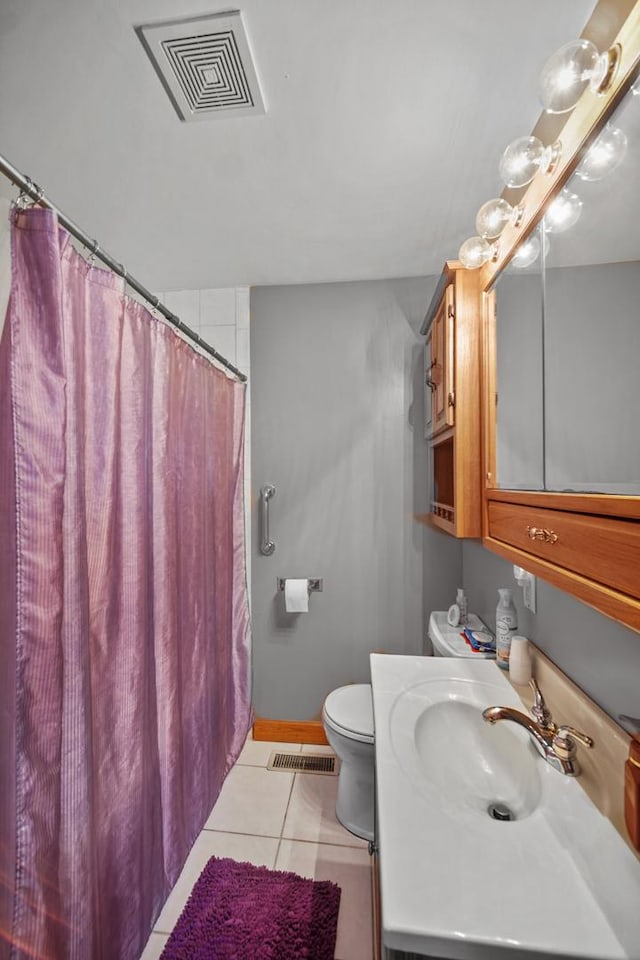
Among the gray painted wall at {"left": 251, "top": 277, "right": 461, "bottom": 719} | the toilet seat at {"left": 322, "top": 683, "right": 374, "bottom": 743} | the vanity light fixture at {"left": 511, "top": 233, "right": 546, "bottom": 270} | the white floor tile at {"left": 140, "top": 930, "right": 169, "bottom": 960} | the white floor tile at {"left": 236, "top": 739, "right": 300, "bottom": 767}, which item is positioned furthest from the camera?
the gray painted wall at {"left": 251, "top": 277, "right": 461, "bottom": 719}

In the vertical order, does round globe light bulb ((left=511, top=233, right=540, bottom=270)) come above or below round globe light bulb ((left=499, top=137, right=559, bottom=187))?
below

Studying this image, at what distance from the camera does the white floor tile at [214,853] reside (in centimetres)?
135

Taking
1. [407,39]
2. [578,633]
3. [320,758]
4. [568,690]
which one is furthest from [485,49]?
[320,758]

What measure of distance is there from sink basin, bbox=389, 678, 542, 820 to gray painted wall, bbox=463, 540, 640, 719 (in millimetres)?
198

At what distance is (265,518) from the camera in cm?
217

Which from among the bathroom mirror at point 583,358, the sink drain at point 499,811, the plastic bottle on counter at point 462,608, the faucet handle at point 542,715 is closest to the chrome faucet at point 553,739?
the faucet handle at point 542,715

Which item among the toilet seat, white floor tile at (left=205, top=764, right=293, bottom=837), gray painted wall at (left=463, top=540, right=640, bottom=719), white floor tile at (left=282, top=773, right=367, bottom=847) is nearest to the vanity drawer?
gray painted wall at (left=463, top=540, right=640, bottom=719)

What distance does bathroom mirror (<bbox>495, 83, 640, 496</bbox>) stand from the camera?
2.00 feet

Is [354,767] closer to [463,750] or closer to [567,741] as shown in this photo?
[463,750]

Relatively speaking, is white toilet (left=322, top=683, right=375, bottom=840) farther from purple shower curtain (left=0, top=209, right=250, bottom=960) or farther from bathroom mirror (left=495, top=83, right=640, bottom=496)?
bathroom mirror (left=495, top=83, right=640, bottom=496)

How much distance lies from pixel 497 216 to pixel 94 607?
4.61 ft

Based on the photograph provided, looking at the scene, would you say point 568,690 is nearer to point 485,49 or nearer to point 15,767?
point 15,767

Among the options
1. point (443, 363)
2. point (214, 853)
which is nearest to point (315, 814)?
point (214, 853)

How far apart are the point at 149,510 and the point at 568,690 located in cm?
121
